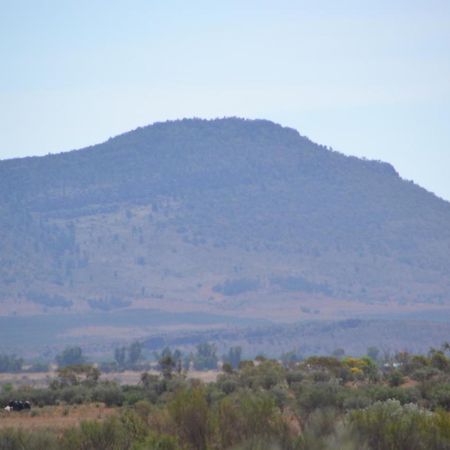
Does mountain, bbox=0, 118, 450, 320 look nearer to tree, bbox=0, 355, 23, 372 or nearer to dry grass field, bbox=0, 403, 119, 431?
tree, bbox=0, 355, 23, 372

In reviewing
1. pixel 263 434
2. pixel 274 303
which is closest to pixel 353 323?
pixel 274 303

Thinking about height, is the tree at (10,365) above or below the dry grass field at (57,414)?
below

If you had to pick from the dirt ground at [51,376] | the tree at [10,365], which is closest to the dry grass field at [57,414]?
the dirt ground at [51,376]

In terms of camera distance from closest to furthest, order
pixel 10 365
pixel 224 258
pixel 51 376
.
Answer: pixel 51 376 → pixel 10 365 → pixel 224 258

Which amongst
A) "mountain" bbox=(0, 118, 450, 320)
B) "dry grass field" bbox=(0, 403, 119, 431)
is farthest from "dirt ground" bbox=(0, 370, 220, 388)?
"mountain" bbox=(0, 118, 450, 320)

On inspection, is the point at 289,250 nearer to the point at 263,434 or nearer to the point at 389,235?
the point at 389,235

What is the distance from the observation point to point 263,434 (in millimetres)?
21406

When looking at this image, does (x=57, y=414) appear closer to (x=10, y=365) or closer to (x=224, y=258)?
(x=10, y=365)

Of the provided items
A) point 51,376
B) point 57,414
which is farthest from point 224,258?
point 57,414

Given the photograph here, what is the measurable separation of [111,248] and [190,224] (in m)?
15.7

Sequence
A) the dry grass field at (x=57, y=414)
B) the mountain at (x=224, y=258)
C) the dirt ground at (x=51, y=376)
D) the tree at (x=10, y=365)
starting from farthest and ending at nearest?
the mountain at (x=224, y=258)
the tree at (x=10, y=365)
the dirt ground at (x=51, y=376)
the dry grass field at (x=57, y=414)

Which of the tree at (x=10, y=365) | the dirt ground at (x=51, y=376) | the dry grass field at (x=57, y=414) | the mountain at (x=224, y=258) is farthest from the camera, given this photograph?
the mountain at (x=224, y=258)

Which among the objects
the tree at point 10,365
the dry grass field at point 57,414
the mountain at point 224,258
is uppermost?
the mountain at point 224,258

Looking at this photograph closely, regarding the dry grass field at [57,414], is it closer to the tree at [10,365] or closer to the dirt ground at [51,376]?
the dirt ground at [51,376]
